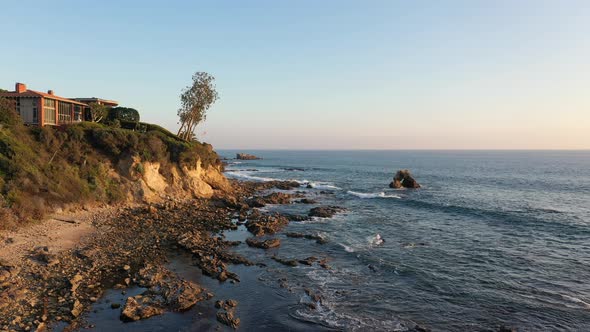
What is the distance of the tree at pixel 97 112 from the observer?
2055 inches

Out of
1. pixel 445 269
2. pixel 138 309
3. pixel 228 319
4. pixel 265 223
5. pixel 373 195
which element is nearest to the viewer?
pixel 228 319

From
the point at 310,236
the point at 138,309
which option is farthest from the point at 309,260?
the point at 138,309

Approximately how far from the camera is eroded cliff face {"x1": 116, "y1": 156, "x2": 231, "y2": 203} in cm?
4078

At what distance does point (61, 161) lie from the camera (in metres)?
36.6

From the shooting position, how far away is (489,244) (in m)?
32.8

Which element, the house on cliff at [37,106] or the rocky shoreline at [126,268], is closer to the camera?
the rocky shoreline at [126,268]

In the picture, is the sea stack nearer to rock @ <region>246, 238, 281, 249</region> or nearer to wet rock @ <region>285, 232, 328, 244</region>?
wet rock @ <region>285, 232, 328, 244</region>

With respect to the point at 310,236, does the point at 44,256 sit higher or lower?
higher

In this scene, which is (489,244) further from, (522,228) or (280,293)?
(280,293)

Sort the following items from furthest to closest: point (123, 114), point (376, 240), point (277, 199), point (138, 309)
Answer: point (123, 114) < point (277, 199) < point (376, 240) < point (138, 309)

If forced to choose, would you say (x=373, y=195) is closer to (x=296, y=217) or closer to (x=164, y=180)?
(x=296, y=217)

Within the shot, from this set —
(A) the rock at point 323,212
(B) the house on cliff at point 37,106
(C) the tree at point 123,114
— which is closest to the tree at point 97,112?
(C) the tree at point 123,114

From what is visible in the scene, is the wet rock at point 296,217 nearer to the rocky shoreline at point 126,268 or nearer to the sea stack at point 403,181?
the rocky shoreline at point 126,268

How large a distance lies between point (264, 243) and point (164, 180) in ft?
70.4
